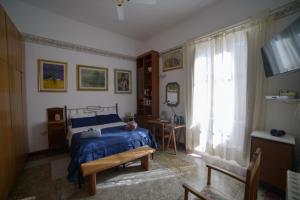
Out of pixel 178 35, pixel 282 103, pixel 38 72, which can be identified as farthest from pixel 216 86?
pixel 38 72

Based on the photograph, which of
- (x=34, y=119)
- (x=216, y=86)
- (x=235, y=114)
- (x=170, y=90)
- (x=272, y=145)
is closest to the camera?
(x=272, y=145)

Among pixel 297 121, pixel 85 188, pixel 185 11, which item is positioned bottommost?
pixel 85 188

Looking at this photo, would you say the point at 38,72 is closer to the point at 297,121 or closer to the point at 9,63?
the point at 9,63

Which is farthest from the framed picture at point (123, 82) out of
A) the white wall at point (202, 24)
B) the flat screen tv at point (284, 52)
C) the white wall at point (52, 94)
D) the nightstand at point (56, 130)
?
the flat screen tv at point (284, 52)

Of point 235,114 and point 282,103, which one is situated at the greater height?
point 282,103

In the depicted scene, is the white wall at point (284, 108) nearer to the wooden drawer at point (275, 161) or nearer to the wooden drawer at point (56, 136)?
the wooden drawer at point (275, 161)

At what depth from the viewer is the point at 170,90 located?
394 centimetres

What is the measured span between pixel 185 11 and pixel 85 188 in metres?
4.08

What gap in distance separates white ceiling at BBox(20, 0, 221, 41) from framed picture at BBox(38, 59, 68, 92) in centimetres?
127

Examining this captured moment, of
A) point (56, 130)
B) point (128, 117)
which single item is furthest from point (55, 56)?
point (128, 117)

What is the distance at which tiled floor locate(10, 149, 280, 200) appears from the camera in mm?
1947

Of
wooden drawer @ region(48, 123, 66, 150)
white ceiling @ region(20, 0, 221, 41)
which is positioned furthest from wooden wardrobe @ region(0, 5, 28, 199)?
white ceiling @ region(20, 0, 221, 41)

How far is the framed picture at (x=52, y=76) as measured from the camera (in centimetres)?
A: 319

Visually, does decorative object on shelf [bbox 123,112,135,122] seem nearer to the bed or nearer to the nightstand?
the bed
